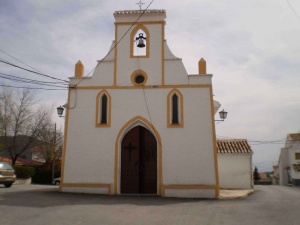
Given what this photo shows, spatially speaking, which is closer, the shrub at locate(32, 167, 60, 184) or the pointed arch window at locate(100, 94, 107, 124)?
the pointed arch window at locate(100, 94, 107, 124)

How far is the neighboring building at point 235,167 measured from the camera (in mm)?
23000

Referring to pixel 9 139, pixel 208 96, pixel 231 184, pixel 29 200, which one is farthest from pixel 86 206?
pixel 9 139

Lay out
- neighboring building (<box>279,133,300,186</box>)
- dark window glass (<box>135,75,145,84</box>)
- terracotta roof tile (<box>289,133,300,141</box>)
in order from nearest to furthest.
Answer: dark window glass (<box>135,75,145,84</box>)
neighboring building (<box>279,133,300,186</box>)
terracotta roof tile (<box>289,133,300,141</box>)

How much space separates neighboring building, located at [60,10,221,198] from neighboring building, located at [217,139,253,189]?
954 centimetres

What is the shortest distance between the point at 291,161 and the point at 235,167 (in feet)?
56.1

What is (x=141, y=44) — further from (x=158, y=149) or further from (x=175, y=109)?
(x=158, y=149)

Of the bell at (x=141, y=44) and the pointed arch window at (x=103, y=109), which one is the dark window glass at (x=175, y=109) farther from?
the pointed arch window at (x=103, y=109)

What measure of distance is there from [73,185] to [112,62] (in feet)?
20.4

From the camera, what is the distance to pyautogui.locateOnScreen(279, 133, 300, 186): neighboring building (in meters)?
34.8

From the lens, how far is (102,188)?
572 inches

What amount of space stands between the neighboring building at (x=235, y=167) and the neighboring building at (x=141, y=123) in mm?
9544

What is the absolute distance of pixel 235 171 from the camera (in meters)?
23.3

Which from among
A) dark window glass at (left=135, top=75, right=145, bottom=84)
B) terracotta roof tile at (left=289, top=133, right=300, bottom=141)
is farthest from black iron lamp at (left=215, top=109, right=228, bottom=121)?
terracotta roof tile at (left=289, top=133, right=300, bottom=141)

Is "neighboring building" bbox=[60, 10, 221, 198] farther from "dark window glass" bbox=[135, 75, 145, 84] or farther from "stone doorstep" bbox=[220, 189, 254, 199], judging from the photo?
"stone doorstep" bbox=[220, 189, 254, 199]
